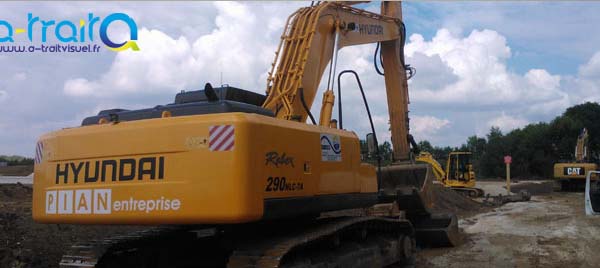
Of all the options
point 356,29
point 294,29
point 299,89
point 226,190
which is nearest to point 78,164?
point 226,190

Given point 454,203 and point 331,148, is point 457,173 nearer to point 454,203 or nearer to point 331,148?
point 454,203

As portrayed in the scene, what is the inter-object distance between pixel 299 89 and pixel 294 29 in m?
1.13

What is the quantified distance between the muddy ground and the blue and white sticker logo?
12.5 ft

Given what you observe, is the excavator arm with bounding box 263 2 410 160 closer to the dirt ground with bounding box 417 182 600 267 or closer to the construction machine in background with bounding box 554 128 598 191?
the dirt ground with bounding box 417 182 600 267

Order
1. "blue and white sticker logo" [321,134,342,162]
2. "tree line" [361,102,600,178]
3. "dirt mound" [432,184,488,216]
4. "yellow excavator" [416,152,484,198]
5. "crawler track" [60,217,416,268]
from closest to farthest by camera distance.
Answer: "crawler track" [60,217,416,268] → "blue and white sticker logo" [321,134,342,162] → "dirt mound" [432,184,488,216] → "yellow excavator" [416,152,484,198] → "tree line" [361,102,600,178]

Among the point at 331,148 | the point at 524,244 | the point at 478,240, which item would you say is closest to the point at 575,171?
the point at 478,240

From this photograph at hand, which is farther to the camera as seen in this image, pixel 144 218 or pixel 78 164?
pixel 78 164

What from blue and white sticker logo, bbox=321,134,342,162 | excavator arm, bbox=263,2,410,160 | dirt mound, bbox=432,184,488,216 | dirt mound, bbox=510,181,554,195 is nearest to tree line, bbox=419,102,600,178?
dirt mound, bbox=510,181,554,195

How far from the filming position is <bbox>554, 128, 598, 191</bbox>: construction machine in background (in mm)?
30469

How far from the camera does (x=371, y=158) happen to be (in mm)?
6715

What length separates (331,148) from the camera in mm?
5465

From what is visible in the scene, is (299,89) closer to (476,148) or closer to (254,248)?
(254,248)

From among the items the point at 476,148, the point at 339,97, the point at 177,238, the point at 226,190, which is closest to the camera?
the point at 226,190

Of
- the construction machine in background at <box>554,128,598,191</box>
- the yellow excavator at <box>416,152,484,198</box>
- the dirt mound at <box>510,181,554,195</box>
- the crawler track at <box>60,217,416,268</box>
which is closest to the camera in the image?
the crawler track at <box>60,217,416,268</box>
